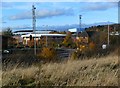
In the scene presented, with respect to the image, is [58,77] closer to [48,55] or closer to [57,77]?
[57,77]

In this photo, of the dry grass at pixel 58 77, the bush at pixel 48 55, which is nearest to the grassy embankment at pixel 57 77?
the dry grass at pixel 58 77

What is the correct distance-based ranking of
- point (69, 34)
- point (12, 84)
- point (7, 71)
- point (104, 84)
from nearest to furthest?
point (12, 84)
point (104, 84)
point (7, 71)
point (69, 34)

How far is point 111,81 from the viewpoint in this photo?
7.03m

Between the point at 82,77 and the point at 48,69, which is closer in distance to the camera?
the point at 82,77

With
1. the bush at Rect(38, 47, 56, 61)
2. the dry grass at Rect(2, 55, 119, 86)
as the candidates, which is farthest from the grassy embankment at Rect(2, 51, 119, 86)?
the bush at Rect(38, 47, 56, 61)

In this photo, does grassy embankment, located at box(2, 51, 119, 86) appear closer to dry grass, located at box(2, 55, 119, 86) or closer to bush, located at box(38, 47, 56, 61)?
dry grass, located at box(2, 55, 119, 86)

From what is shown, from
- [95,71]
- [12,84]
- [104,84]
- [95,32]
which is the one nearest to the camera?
[12,84]

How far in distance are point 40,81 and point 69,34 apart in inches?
2043

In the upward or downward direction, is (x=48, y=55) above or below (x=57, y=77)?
below

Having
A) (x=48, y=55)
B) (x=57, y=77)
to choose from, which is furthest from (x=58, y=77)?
(x=48, y=55)

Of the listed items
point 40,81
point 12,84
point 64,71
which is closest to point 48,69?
point 64,71

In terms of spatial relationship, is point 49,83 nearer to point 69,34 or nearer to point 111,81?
point 111,81

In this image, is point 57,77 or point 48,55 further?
point 48,55

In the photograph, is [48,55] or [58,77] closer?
[58,77]
